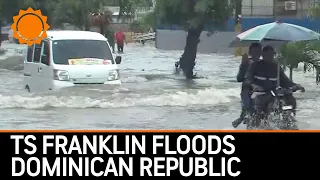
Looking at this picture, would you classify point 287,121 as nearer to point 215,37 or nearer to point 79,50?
point 79,50

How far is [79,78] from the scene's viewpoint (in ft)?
52.5

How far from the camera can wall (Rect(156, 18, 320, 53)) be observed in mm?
41750

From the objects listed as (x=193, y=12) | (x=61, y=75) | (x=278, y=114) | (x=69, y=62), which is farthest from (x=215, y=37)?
(x=278, y=114)

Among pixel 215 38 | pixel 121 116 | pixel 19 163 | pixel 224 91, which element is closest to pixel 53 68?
pixel 121 116

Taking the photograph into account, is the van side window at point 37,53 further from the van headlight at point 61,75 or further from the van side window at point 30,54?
the van headlight at point 61,75

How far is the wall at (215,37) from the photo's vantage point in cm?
4175

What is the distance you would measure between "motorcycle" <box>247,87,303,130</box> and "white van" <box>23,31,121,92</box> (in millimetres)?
5505

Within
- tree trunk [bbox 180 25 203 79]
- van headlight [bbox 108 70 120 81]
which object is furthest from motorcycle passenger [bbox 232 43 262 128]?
tree trunk [bbox 180 25 203 79]

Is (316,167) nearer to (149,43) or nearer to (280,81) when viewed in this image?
(280,81)

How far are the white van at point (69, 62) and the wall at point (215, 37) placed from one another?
2088 cm

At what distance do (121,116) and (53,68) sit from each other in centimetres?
249

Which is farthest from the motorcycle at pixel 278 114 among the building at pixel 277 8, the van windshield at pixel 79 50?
the building at pixel 277 8

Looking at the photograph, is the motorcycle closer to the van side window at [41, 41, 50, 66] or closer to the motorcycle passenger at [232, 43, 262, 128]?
the motorcycle passenger at [232, 43, 262, 128]

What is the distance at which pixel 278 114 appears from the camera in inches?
436
